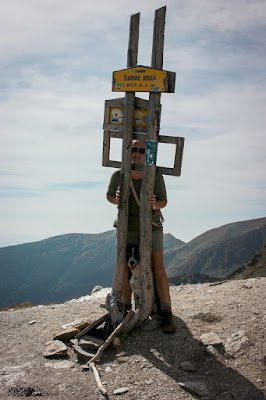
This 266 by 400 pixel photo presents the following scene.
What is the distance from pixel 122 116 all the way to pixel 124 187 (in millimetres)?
1422

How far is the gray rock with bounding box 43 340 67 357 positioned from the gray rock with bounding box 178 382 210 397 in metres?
2.39

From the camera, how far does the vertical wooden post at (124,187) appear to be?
6641 mm

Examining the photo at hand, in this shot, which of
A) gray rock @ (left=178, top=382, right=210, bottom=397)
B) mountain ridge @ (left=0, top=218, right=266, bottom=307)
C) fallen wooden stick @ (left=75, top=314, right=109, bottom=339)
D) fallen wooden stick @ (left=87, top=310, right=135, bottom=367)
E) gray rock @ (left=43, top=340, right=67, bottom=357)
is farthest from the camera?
mountain ridge @ (left=0, top=218, right=266, bottom=307)

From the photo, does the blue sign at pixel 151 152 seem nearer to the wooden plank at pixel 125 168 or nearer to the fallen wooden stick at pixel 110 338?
the wooden plank at pixel 125 168

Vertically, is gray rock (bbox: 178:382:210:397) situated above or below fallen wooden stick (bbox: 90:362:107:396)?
above

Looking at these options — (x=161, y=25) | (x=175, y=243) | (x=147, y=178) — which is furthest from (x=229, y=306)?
(x=175, y=243)

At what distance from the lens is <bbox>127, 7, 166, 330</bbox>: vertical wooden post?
6387 mm

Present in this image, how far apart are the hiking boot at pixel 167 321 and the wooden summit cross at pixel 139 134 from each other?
1.05 ft

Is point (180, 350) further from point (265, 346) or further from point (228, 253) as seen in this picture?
point (228, 253)

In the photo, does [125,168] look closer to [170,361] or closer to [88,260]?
[170,361]

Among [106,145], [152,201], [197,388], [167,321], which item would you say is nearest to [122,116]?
[106,145]

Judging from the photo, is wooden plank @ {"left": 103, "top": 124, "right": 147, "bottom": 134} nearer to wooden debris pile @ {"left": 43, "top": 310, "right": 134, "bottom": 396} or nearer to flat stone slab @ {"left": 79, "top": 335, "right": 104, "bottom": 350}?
wooden debris pile @ {"left": 43, "top": 310, "right": 134, "bottom": 396}

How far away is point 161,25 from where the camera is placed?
635 cm

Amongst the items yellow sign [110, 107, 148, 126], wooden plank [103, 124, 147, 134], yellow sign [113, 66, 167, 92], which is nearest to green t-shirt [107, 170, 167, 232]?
wooden plank [103, 124, 147, 134]
